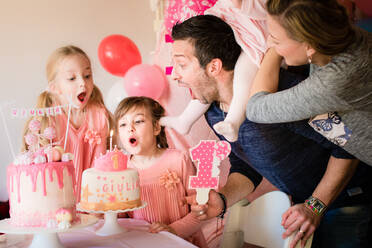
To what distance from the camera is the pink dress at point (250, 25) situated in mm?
1735

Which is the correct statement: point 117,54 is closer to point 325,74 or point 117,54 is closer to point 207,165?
point 207,165

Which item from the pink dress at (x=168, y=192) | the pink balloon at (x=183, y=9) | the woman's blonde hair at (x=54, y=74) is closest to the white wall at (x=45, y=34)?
the woman's blonde hair at (x=54, y=74)

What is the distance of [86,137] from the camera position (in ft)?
7.98

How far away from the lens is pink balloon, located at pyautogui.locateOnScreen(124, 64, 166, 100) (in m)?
2.25

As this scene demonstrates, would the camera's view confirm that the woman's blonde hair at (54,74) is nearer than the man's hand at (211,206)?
No

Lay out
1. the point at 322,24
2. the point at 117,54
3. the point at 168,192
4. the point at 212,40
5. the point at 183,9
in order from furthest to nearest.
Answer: the point at 117,54 < the point at 168,192 < the point at 183,9 < the point at 212,40 < the point at 322,24

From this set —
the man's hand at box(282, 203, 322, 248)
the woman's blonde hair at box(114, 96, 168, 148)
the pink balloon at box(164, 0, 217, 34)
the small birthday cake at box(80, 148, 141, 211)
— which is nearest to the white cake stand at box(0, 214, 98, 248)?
the small birthday cake at box(80, 148, 141, 211)

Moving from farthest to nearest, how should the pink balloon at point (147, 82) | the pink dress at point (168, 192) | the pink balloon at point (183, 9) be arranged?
the pink balloon at point (147, 82) → the pink dress at point (168, 192) → the pink balloon at point (183, 9)

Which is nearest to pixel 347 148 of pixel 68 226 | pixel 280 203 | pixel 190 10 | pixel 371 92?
pixel 371 92

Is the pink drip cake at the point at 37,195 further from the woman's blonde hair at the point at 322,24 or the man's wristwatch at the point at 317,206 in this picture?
the woman's blonde hair at the point at 322,24

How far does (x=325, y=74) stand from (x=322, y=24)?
0.57 ft

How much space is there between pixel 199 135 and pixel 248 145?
0.34 meters

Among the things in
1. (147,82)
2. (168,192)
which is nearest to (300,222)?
(168,192)

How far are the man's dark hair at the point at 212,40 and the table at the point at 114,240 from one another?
83 centimetres
